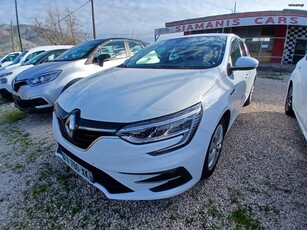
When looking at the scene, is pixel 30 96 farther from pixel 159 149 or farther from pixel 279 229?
pixel 279 229

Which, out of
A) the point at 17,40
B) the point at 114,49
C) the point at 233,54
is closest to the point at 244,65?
the point at 233,54

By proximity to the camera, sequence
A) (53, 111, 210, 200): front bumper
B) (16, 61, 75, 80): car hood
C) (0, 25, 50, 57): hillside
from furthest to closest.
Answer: (0, 25, 50, 57): hillside
(16, 61, 75, 80): car hood
(53, 111, 210, 200): front bumper

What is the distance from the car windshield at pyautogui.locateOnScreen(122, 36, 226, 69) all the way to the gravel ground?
121cm

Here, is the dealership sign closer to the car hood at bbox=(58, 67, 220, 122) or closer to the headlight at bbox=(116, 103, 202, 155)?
the car hood at bbox=(58, 67, 220, 122)

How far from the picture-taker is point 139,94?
6.12 feet

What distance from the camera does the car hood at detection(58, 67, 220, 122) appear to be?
1643 mm

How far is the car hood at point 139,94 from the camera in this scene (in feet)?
5.39

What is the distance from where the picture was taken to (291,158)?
8.68 feet

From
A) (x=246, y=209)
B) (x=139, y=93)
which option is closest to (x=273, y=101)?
(x=246, y=209)

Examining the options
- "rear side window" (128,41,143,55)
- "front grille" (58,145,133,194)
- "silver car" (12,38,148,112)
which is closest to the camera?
"front grille" (58,145,133,194)

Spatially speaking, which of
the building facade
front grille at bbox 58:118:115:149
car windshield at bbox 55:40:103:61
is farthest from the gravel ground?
the building facade

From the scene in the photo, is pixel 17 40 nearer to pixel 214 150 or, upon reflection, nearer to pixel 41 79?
pixel 41 79

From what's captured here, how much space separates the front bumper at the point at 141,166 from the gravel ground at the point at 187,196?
306 millimetres

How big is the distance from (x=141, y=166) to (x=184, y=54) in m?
1.77
